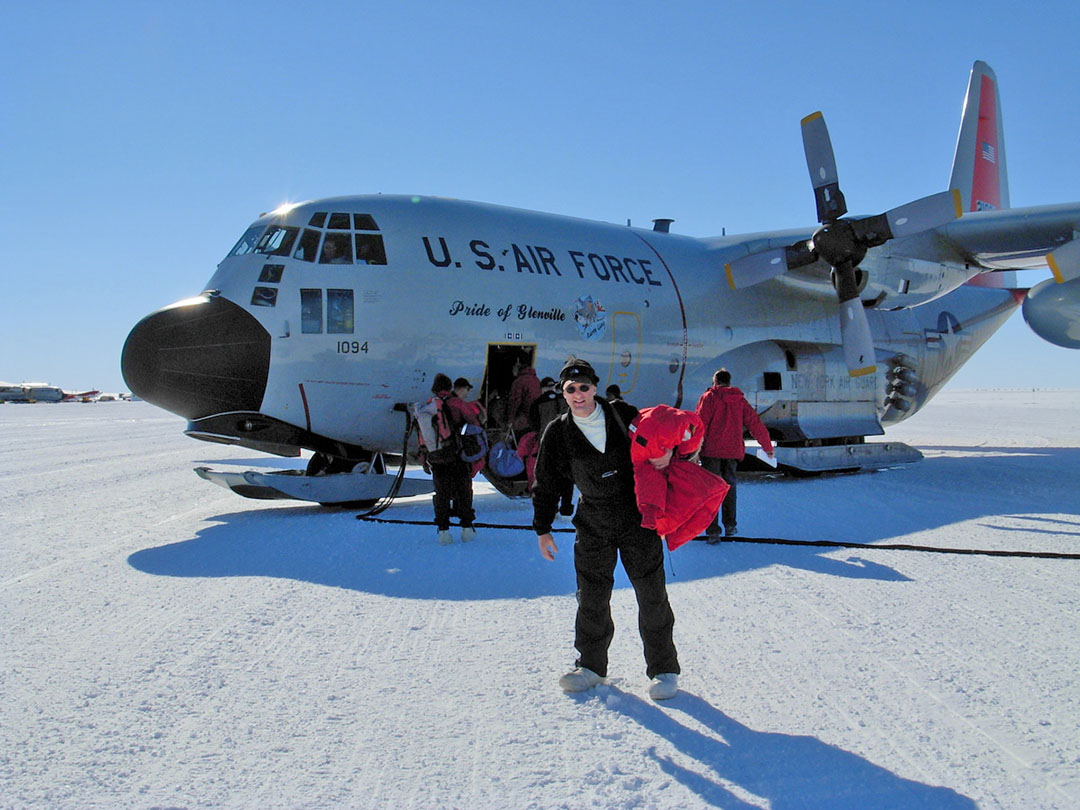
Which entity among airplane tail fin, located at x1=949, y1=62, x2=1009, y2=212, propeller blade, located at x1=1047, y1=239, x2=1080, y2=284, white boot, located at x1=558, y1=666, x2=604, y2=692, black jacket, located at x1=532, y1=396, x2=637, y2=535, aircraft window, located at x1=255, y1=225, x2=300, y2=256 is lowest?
white boot, located at x1=558, y1=666, x2=604, y2=692

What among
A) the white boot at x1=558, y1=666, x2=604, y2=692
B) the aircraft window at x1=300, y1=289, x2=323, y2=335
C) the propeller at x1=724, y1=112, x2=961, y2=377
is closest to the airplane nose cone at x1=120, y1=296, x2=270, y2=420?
the aircraft window at x1=300, y1=289, x2=323, y2=335

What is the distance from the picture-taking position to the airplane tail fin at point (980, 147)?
18.3m

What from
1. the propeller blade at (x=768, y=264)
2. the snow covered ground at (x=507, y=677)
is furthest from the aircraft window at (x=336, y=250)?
the propeller blade at (x=768, y=264)

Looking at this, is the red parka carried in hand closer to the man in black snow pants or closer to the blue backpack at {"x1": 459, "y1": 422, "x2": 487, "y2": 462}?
the man in black snow pants

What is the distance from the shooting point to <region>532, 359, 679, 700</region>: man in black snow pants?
3713 millimetres

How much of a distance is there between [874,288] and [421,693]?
1156 centimetres

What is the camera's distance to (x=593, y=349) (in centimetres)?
1105

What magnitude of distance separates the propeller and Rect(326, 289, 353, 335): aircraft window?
6.01 meters

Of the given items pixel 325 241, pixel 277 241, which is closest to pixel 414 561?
pixel 325 241

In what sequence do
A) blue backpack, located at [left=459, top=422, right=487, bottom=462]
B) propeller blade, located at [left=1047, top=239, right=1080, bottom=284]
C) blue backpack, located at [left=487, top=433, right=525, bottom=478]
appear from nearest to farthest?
blue backpack, located at [left=459, top=422, right=487, bottom=462], blue backpack, located at [left=487, top=433, right=525, bottom=478], propeller blade, located at [left=1047, top=239, right=1080, bottom=284]

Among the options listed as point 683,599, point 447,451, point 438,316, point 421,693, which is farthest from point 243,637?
point 438,316

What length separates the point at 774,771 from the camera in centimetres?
292

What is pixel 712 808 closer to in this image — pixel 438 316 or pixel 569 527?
pixel 569 527

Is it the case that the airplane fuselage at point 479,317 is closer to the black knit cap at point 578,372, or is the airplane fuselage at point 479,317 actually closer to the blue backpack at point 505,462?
the blue backpack at point 505,462
